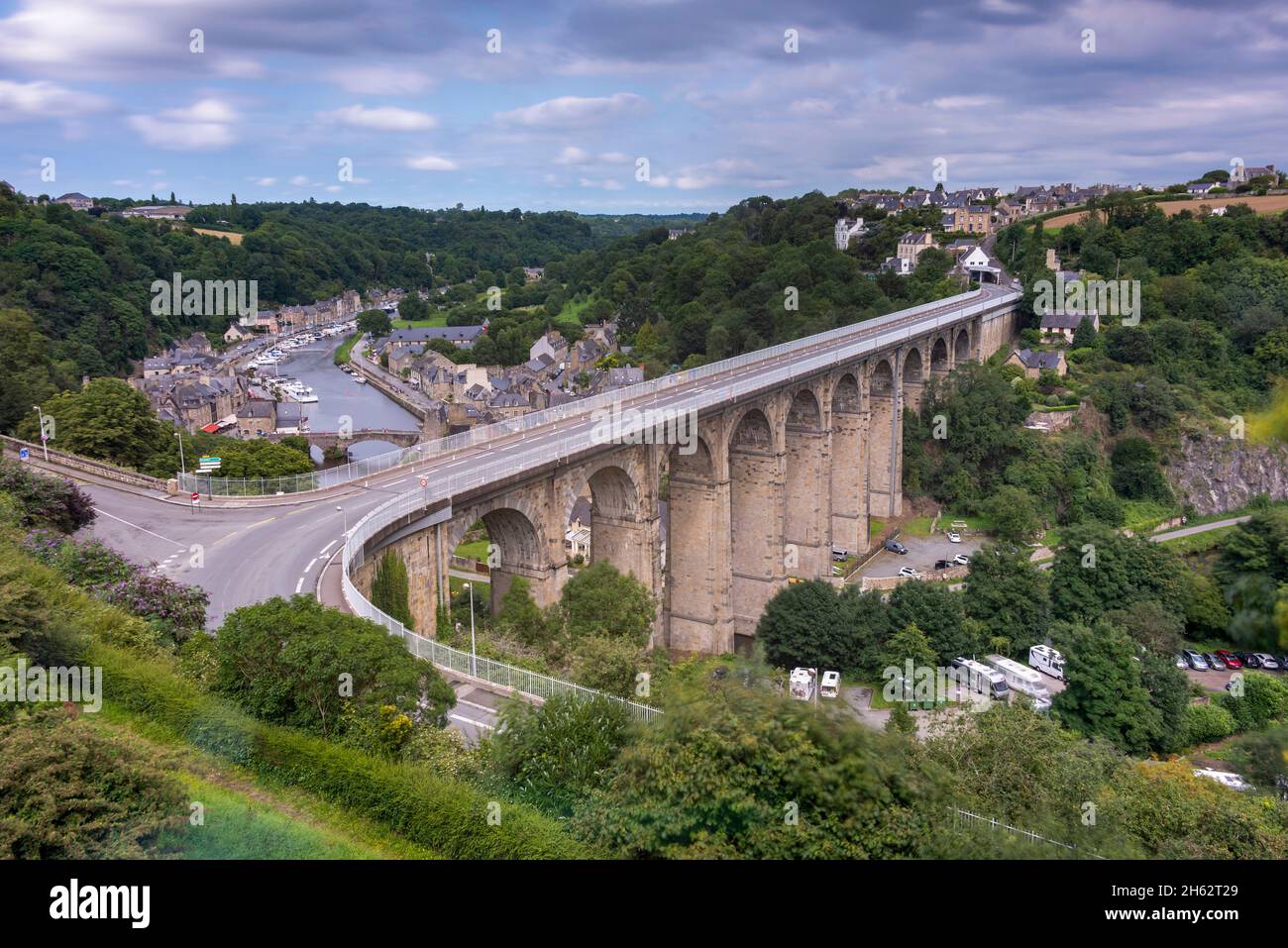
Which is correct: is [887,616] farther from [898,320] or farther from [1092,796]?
[898,320]

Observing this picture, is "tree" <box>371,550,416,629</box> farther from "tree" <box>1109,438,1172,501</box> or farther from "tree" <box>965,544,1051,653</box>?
"tree" <box>1109,438,1172,501</box>

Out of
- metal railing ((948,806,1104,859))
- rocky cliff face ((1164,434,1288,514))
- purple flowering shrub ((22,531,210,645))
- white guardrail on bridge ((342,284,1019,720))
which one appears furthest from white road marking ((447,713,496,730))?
rocky cliff face ((1164,434,1288,514))

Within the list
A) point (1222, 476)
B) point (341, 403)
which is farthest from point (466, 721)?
point (341, 403)

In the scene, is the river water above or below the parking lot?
above

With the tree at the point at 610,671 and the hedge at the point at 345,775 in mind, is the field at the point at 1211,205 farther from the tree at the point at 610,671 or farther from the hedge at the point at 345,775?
the hedge at the point at 345,775

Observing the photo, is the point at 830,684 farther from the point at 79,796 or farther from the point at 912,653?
the point at 79,796

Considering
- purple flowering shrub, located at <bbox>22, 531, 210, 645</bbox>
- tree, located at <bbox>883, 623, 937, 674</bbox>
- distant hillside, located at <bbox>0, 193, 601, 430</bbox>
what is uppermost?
distant hillside, located at <bbox>0, 193, 601, 430</bbox>
